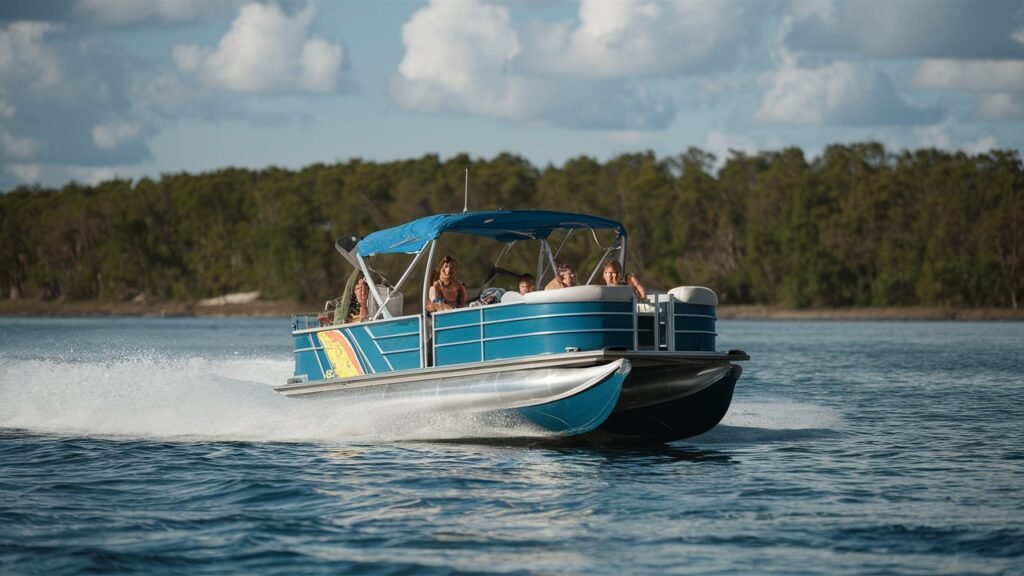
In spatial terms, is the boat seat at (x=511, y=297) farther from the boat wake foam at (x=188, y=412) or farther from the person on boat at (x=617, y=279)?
the boat wake foam at (x=188, y=412)

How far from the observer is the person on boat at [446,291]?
52.7ft

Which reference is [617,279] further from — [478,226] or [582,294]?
[478,226]

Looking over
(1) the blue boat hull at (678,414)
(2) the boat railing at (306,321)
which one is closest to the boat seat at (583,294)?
(1) the blue boat hull at (678,414)

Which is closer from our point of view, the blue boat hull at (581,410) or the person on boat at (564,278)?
the blue boat hull at (581,410)

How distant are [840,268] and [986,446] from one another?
A: 253 feet

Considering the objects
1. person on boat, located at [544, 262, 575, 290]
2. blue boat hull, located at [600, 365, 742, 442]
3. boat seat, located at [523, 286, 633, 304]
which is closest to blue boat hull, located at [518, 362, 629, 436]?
blue boat hull, located at [600, 365, 742, 442]

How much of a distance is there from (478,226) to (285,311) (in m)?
85.2

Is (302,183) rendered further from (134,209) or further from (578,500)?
(578,500)

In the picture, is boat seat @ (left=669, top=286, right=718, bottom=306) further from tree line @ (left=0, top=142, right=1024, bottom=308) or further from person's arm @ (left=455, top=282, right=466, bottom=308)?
tree line @ (left=0, top=142, right=1024, bottom=308)

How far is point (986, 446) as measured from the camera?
16.1 m

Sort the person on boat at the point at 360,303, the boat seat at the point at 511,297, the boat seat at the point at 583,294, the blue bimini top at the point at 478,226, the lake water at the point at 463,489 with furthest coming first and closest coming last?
the person on boat at the point at 360,303, the blue bimini top at the point at 478,226, the boat seat at the point at 511,297, the boat seat at the point at 583,294, the lake water at the point at 463,489

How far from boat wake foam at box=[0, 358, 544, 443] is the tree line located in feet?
211

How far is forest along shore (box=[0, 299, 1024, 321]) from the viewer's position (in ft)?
282

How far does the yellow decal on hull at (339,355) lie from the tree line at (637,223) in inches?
2692
